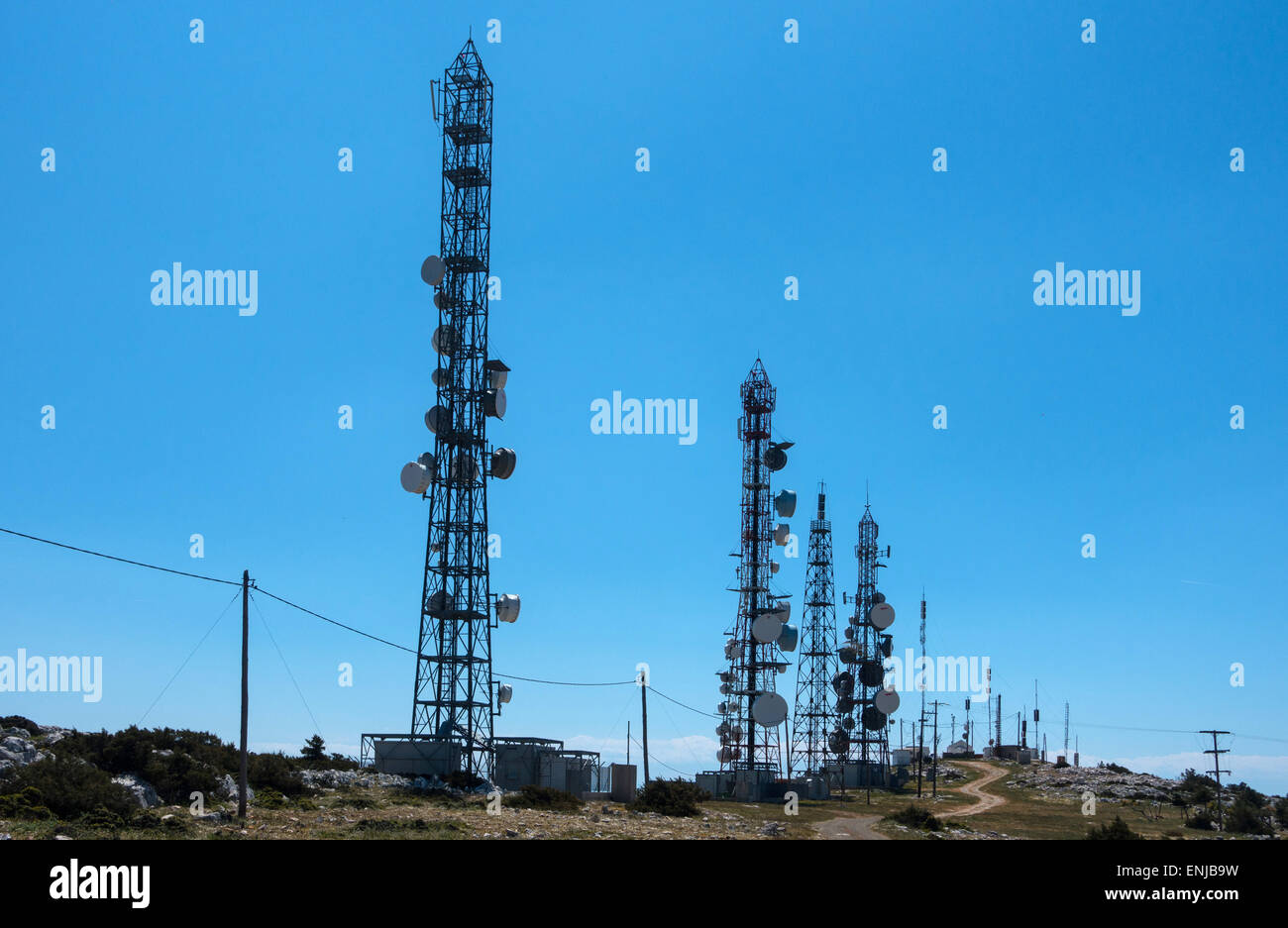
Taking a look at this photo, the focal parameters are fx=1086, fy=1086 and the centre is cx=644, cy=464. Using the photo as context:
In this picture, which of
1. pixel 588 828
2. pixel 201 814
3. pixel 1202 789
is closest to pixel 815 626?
pixel 1202 789

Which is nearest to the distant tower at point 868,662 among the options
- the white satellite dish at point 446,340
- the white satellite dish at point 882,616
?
the white satellite dish at point 882,616

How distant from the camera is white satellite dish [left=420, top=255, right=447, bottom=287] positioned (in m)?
48.0

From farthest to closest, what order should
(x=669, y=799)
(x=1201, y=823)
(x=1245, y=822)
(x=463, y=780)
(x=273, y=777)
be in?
(x=1201, y=823), (x=1245, y=822), (x=669, y=799), (x=463, y=780), (x=273, y=777)

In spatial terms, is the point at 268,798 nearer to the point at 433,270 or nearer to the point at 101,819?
the point at 101,819

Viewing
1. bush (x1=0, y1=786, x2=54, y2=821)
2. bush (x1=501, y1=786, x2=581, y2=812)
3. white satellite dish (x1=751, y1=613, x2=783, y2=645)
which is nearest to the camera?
bush (x1=0, y1=786, x2=54, y2=821)

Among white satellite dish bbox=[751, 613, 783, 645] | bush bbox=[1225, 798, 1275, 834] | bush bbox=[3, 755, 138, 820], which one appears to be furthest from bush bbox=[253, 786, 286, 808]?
bush bbox=[1225, 798, 1275, 834]

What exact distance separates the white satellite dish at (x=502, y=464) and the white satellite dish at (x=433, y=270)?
26.5 feet

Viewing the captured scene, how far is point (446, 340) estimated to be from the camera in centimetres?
4894

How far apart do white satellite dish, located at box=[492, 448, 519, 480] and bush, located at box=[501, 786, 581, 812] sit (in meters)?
13.8

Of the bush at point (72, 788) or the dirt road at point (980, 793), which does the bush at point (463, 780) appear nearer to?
the bush at point (72, 788)

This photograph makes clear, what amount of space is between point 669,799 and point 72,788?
23893mm

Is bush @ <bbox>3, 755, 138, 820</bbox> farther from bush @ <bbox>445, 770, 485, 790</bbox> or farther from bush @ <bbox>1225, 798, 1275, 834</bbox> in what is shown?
bush @ <bbox>1225, 798, 1275, 834</bbox>

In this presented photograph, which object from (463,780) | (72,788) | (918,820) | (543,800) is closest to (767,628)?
(918,820)
